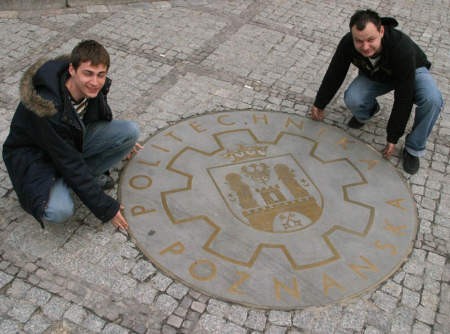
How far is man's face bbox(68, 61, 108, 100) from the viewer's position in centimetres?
368

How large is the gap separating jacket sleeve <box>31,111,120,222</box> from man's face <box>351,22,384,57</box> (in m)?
2.63

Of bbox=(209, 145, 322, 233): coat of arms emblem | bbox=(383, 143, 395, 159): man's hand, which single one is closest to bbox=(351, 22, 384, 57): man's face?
bbox=(383, 143, 395, 159): man's hand

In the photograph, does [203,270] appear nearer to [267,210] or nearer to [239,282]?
[239,282]

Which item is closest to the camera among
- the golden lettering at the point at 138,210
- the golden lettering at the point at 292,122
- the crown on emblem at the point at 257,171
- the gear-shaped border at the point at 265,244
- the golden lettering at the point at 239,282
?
the golden lettering at the point at 239,282

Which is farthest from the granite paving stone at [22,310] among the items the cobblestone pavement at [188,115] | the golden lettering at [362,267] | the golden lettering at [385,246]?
the golden lettering at [385,246]

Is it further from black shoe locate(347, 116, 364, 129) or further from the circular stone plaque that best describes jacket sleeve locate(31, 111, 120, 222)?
black shoe locate(347, 116, 364, 129)

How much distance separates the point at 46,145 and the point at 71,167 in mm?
244

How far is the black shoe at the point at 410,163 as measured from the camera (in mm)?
5105

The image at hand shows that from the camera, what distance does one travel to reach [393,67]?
480cm

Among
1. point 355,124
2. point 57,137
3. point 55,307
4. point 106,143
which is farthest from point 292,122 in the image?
point 55,307

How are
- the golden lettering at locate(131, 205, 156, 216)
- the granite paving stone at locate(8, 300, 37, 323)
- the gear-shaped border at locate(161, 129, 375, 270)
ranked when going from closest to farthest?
the granite paving stone at locate(8, 300, 37, 323) → the gear-shaped border at locate(161, 129, 375, 270) → the golden lettering at locate(131, 205, 156, 216)

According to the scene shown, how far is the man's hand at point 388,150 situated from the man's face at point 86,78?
9.62ft

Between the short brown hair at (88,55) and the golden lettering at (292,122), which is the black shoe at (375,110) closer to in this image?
the golden lettering at (292,122)

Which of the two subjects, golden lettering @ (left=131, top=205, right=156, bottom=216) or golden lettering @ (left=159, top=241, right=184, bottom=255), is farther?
golden lettering @ (left=131, top=205, right=156, bottom=216)
